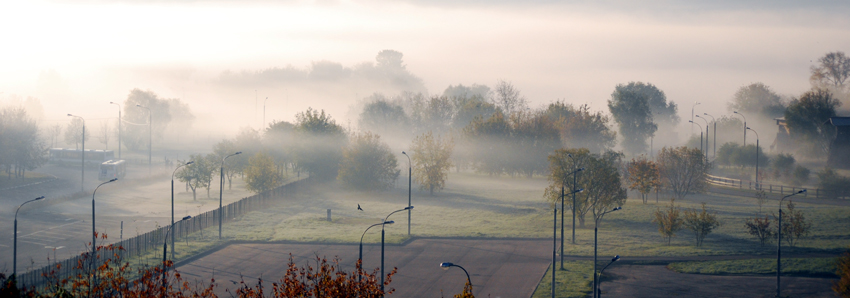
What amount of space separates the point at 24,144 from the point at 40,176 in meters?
5.00

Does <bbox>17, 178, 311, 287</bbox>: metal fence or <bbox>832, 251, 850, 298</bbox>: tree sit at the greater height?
<bbox>832, 251, 850, 298</bbox>: tree

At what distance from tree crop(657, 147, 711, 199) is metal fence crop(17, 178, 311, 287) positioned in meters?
44.4

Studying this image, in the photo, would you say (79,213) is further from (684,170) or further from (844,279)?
(684,170)

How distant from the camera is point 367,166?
7800 centimetres

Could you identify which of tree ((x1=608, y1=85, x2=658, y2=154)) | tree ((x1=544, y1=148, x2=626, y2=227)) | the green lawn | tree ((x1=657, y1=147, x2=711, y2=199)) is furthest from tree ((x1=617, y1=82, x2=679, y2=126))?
the green lawn

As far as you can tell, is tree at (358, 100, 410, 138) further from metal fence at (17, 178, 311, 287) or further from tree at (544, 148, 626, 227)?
tree at (544, 148, 626, 227)

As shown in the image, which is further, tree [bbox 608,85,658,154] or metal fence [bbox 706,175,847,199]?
tree [bbox 608,85,658,154]

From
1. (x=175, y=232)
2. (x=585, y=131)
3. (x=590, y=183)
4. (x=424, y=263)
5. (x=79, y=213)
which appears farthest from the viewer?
(x=585, y=131)

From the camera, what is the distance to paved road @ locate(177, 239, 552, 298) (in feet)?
109

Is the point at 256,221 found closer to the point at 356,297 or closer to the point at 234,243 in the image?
the point at 234,243

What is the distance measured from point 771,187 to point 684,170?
→ 1220 cm

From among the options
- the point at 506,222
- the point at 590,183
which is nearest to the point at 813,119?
the point at 590,183

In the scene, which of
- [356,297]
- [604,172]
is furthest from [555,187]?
[356,297]

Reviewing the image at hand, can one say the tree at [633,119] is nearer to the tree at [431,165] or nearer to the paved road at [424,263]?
the tree at [431,165]
